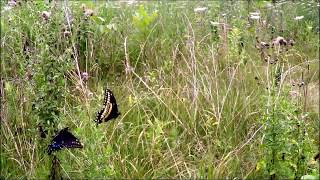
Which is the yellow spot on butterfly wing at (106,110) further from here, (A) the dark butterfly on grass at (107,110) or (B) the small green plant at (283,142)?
(B) the small green plant at (283,142)

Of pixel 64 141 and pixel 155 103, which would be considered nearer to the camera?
pixel 64 141

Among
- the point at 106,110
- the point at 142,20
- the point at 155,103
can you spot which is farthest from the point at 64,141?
the point at 142,20

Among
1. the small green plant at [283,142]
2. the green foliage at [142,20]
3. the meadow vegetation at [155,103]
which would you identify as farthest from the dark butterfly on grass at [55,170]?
the green foliage at [142,20]

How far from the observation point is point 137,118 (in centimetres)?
318

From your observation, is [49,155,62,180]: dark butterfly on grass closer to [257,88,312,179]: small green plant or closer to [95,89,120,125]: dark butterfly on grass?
Answer: [95,89,120,125]: dark butterfly on grass

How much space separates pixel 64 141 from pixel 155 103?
38.6 inches

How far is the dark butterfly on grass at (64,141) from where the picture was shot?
2441mm

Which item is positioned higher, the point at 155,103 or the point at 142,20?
the point at 142,20

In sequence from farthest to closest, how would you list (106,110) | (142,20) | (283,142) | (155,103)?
(142,20), (155,103), (106,110), (283,142)

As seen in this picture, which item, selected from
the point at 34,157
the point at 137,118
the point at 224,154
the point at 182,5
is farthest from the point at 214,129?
the point at 182,5

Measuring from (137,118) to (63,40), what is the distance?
0.83 meters

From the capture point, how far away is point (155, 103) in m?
3.33

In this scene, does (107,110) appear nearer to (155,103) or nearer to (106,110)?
(106,110)

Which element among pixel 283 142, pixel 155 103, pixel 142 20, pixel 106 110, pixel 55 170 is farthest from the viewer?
pixel 142 20
